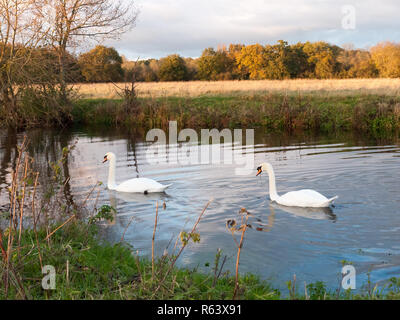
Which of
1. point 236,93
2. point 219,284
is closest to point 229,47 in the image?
point 236,93

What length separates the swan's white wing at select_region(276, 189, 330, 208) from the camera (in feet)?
24.9

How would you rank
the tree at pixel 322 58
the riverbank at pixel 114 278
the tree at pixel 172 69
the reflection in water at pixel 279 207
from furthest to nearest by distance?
the tree at pixel 172 69 < the tree at pixel 322 58 < the reflection in water at pixel 279 207 < the riverbank at pixel 114 278

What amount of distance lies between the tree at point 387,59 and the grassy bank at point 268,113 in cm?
2778

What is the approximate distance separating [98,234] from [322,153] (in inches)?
352

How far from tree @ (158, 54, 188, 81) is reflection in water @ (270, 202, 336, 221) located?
5069 centimetres

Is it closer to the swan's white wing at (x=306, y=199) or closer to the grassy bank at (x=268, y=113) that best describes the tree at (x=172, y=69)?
the grassy bank at (x=268, y=113)

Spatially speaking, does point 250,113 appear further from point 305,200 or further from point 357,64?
point 357,64

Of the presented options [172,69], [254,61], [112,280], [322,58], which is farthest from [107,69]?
[112,280]

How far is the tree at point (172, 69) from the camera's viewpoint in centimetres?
5697

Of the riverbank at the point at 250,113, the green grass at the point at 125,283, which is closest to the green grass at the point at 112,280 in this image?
the green grass at the point at 125,283

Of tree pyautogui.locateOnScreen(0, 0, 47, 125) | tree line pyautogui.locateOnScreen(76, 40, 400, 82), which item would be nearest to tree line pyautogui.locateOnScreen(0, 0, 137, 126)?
tree pyautogui.locateOnScreen(0, 0, 47, 125)

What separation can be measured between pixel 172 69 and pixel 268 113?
1505 inches

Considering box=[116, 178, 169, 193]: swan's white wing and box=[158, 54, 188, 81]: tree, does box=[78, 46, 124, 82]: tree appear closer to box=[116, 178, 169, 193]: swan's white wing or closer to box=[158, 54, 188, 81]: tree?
box=[158, 54, 188, 81]: tree

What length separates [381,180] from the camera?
947 cm
